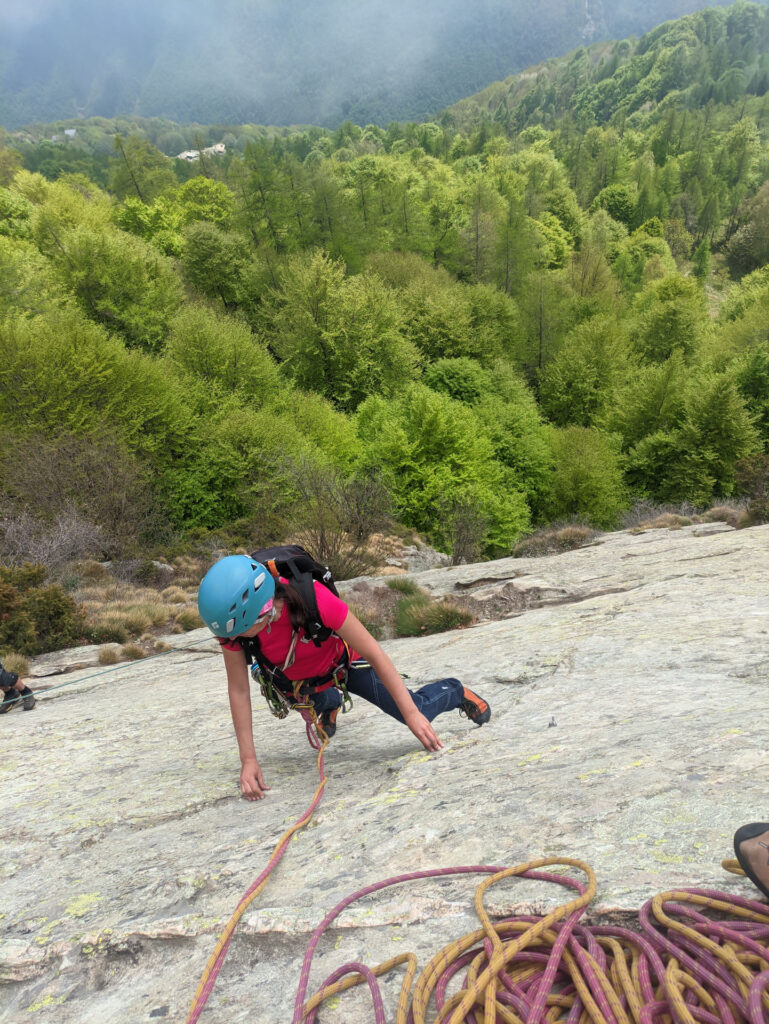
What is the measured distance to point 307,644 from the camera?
3.15 meters

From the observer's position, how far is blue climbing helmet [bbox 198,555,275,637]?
2.55 m

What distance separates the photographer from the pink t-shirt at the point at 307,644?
9.56 feet

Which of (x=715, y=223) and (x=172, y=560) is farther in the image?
(x=715, y=223)

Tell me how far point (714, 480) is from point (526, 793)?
34.0m

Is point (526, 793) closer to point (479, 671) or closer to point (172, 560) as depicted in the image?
point (479, 671)

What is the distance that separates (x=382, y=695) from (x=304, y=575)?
3.19 ft

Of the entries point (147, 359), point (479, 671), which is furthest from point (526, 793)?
point (147, 359)

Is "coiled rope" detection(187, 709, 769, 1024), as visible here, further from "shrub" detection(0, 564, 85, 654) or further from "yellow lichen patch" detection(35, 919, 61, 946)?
"shrub" detection(0, 564, 85, 654)

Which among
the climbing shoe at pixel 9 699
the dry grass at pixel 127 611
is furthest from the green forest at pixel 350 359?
the climbing shoe at pixel 9 699

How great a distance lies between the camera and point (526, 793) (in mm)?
2689

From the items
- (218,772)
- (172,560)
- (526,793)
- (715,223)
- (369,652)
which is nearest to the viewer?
(526,793)

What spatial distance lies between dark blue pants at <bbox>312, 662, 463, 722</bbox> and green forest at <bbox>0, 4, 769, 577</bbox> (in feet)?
36.5

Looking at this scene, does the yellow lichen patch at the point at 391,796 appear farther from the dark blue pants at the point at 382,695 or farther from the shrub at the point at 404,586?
the shrub at the point at 404,586

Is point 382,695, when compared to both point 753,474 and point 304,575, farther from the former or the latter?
point 753,474
